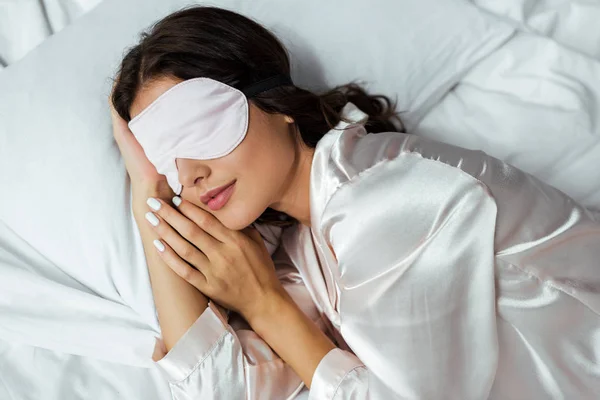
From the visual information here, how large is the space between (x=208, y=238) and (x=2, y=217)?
0.42m

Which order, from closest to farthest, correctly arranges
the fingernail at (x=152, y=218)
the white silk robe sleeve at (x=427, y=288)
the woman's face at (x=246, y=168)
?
the white silk robe sleeve at (x=427, y=288) → the woman's face at (x=246, y=168) → the fingernail at (x=152, y=218)

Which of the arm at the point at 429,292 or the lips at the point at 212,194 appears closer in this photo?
the arm at the point at 429,292

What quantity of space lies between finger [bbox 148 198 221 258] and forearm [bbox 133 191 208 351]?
3 cm

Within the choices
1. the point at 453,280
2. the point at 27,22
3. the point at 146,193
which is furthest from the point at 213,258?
the point at 27,22

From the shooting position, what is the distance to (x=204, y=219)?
1.17 m

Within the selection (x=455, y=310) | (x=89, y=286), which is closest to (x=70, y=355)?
(x=89, y=286)

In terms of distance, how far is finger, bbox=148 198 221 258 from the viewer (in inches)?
45.9

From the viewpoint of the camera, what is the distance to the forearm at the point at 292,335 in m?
1.11

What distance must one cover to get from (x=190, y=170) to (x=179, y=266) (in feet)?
0.60

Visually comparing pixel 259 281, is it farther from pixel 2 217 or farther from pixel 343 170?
pixel 2 217

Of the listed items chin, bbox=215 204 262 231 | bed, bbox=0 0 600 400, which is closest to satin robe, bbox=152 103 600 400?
chin, bbox=215 204 262 231

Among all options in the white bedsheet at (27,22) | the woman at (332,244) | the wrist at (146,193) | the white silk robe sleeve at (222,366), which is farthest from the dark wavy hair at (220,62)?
the white bedsheet at (27,22)

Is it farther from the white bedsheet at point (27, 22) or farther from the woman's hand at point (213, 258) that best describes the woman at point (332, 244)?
the white bedsheet at point (27, 22)

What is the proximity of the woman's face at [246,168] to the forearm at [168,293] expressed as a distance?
0.40 feet
